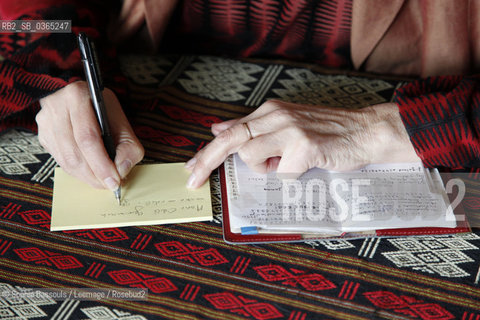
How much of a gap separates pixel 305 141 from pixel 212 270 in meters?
0.35

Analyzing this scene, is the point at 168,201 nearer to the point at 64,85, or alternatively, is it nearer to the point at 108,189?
the point at 108,189

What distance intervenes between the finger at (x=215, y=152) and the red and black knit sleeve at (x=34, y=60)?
1.23 ft

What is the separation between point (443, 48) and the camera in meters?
1.35

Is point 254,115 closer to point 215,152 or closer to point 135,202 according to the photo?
point 215,152

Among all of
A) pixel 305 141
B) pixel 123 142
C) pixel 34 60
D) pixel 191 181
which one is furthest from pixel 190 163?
pixel 34 60

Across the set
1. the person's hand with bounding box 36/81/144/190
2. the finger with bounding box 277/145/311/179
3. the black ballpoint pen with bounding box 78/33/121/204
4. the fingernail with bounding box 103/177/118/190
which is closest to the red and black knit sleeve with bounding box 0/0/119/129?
the person's hand with bounding box 36/81/144/190

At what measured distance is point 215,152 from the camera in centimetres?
104

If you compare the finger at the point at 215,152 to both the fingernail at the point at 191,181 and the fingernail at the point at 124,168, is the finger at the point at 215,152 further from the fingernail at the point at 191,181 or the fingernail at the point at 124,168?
the fingernail at the point at 124,168

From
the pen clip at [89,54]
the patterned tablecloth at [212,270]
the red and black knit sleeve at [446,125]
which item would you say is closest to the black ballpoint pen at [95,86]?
the pen clip at [89,54]

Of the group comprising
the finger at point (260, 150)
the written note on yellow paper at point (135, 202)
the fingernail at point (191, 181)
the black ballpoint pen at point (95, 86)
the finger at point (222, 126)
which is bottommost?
the written note on yellow paper at point (135, 202)

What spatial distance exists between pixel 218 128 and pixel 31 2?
1.95 feet

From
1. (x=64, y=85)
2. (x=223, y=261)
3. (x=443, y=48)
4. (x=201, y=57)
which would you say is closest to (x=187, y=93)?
(x=201, y=57)

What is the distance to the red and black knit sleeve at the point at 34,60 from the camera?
3.70 ft

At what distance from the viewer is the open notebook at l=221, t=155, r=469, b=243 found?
0.95 m
